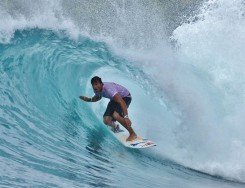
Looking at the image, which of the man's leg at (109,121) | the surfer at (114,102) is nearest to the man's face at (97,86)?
the surfer at (114,102)

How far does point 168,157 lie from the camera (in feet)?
24.0

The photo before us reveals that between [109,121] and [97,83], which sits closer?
[97,83]

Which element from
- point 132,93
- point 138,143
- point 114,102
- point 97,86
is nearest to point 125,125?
point 138,143

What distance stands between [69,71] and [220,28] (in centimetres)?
466

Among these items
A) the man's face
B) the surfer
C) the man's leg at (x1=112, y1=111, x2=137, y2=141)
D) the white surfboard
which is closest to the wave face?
the white surfboard

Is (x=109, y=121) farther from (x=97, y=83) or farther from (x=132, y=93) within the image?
(x=132, y=93)

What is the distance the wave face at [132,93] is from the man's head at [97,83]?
0.82 meters

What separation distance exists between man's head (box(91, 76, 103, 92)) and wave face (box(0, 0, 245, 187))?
0.82 meters

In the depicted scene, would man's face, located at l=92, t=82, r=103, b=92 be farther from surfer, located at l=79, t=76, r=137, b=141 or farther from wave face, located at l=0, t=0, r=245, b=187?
wave face, located at l=0, t=0, r=245, b=187

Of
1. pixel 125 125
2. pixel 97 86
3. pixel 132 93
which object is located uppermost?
pixel 132 93

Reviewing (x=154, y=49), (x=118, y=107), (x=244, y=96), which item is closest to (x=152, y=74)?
(x=154, y=49)

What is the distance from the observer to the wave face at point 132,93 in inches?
226

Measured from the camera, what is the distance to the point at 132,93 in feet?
34.8

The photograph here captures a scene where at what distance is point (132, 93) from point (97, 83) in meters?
3.68
